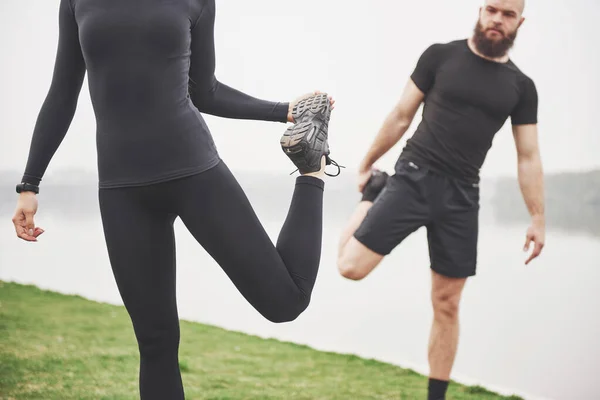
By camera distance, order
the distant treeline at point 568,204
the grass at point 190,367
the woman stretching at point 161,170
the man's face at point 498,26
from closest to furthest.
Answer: the woman stretching at point 161,170 → the man's face at point 498,26 → the grass at point 190,367 → the distant treeline at point 568,204

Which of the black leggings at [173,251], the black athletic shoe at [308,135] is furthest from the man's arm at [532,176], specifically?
the black leggings at [173,251]

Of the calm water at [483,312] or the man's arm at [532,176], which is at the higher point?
the man's arm at [532,176]

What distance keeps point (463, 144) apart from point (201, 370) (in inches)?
69.7

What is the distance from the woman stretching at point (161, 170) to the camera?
1.29 m

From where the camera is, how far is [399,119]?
79.6 inches

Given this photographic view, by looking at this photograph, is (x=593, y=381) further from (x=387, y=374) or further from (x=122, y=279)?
(x=122, y=279)

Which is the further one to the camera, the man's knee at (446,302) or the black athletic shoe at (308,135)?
the man's knee at (446,302)

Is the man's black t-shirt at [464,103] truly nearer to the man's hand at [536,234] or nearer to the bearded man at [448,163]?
the bearded man at [448,163]

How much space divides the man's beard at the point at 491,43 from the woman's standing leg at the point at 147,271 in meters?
1.04

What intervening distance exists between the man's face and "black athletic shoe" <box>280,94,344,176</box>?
60 centimetres

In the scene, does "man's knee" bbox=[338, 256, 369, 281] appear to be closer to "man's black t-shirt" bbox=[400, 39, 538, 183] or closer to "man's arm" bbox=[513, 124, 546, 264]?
"man's black t-shirt" bbox=[400, 39, 538, 183]

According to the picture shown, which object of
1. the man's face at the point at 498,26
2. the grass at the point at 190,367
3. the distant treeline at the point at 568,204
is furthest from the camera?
the distant treeline at the point at 568,204

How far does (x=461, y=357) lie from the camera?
306 centimetres

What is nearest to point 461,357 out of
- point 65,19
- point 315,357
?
point 315,357
